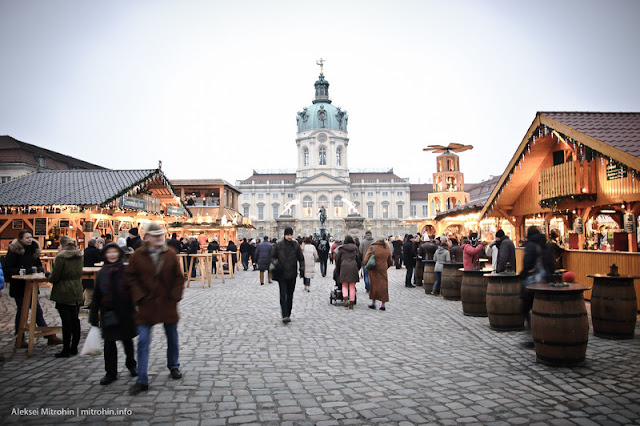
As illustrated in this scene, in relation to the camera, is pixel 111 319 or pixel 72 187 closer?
pixel 111 319

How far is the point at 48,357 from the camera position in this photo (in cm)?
580

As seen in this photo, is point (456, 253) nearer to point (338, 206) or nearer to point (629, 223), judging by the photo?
point (629, 223)

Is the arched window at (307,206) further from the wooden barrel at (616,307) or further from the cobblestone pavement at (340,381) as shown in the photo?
the wooden barrel at (616,307)

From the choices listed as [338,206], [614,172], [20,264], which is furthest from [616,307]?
[338,206]

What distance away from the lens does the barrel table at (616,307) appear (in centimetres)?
625

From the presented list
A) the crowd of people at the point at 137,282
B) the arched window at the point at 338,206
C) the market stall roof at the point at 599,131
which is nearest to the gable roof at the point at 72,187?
the crowd of people at the point at 137,282

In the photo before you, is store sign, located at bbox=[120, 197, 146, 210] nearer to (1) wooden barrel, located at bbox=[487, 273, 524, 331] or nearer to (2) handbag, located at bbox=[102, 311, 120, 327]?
(2) handbag, located at bbox=[102, 311, 120, 327]

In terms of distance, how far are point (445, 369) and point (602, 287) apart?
2.96 m

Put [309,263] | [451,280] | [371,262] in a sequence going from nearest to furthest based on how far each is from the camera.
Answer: [371,262] → [451,280] → [309,263]

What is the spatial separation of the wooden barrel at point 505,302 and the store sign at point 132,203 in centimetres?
1270

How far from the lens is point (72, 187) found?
16391mm

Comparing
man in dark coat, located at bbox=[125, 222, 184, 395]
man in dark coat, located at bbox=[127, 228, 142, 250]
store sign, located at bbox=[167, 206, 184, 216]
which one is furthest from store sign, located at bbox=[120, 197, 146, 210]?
man in dark coat, located at bbox=[125, 222, 184, 395]

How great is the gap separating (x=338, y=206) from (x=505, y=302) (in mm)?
79311

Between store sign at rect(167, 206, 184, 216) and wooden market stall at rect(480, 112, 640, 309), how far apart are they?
13.4 meters
